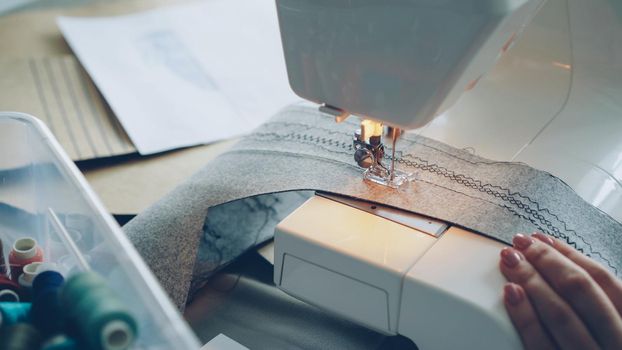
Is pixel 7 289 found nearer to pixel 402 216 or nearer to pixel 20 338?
pixel 20 338

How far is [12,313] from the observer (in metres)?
0.57

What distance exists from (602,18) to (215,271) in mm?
544

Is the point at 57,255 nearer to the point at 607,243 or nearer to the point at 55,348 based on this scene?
the point at 55,348

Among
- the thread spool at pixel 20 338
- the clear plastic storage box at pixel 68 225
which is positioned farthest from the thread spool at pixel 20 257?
the thread spool at pixel 20 338

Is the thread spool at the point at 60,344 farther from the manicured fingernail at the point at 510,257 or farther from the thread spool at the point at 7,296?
the manicured fingernail at the point at 510,257

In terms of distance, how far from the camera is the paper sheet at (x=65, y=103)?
1.12 m

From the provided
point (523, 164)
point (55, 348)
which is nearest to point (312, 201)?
point (523, 164)

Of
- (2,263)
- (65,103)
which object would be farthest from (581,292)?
(65,103)

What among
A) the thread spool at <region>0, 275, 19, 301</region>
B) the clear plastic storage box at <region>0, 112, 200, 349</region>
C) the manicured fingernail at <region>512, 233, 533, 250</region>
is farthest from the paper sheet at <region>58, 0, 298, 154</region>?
the manicured fingernail at <region>512, 233, 533, 250</region>

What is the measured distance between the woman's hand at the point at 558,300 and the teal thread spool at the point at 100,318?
33 cm

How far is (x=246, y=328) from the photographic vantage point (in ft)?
2.66

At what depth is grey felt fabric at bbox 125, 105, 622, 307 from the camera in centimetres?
77

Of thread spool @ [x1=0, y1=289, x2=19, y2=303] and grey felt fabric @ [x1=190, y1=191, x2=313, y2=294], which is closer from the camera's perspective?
thread spool @ [x1=0, y1=289, x2=19, y2=303]

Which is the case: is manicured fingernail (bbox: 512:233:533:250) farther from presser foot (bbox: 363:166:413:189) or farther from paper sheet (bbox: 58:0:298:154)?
paper sheet (bbox: 58:0:298:154)
